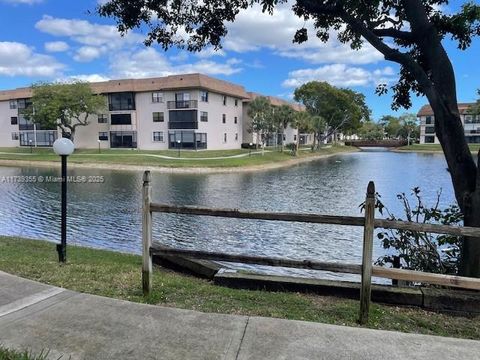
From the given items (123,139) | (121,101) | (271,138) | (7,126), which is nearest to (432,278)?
(123,139)

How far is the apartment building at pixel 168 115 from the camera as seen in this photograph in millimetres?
51000

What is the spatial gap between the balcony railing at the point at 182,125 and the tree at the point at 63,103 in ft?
34.3

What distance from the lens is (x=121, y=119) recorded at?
55.5m

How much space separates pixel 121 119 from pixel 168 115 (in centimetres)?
760

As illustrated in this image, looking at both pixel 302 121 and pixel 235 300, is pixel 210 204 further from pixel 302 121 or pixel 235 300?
pixel 302 121

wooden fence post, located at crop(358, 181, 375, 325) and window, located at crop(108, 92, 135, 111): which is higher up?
window, located at crop(108, 92, 135, 111)

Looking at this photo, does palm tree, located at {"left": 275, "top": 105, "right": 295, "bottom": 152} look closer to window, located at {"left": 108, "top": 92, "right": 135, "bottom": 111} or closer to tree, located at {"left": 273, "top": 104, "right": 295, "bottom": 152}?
tree, located at {"left": 273, "top": 104, "right": 295, "bottom": 152}

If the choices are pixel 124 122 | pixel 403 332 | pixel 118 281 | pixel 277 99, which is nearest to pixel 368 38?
pixel 403 332

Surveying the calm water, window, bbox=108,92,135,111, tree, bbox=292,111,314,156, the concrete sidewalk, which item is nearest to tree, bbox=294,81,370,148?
tree, bbox=292,111,314,156

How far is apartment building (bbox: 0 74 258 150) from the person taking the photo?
51000mm

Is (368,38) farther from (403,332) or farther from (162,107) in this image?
(162,107)

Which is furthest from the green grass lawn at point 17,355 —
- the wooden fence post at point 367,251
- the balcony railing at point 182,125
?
the balcony railing at point 182,125

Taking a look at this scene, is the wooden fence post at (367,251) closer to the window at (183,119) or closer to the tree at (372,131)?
the window at (183,119)

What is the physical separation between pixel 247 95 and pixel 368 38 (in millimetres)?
58448
